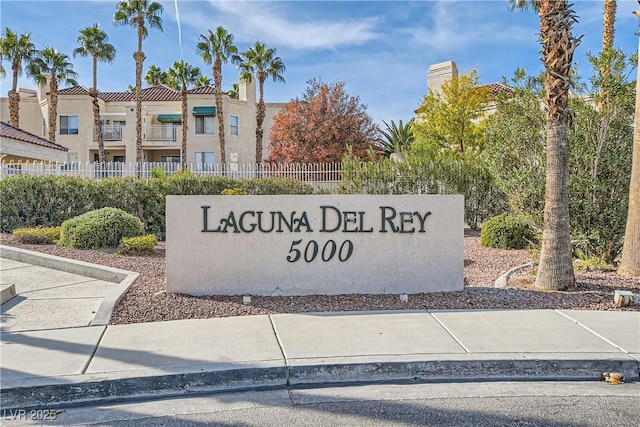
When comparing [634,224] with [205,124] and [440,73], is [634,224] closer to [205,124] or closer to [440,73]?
[440,73]

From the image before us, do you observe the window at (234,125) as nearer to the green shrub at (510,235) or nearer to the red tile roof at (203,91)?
the red tile roof at (203,91)

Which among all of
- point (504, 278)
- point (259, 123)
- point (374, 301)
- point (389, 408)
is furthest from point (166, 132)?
point (389, 408)

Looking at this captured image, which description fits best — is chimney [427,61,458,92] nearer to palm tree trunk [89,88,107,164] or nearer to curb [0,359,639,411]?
palm tree trunk [89,88,107,164]

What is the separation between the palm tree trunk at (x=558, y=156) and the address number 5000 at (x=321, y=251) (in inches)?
116

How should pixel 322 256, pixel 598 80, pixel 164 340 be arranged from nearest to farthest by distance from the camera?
1. pixel 164 340
2. pixel 322 256
3. pixel 598 80

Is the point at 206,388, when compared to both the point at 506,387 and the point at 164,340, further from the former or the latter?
the point at 506,387

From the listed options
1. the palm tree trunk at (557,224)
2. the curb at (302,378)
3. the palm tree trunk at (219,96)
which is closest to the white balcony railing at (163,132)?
the palm tree trunk at (219,96)

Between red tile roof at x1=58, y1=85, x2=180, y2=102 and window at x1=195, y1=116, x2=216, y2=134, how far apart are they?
3.08 meters

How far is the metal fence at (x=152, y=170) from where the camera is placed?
15.6 metres

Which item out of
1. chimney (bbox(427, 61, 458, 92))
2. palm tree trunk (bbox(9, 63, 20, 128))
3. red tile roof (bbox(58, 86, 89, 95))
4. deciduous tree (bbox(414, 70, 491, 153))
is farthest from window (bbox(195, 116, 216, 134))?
deciduous tree (bbox(414, 70, 491, 153))

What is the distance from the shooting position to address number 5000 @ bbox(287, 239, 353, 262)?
7.64 m

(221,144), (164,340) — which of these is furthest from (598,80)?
(221,144)

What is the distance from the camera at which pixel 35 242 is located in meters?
11.8

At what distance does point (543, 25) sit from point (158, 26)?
33.1 m
